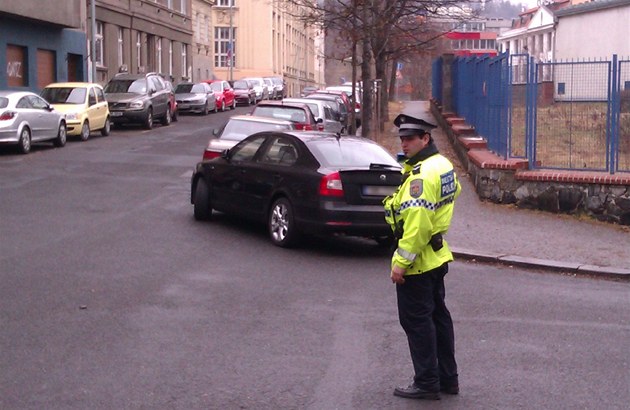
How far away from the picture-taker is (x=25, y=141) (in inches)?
911

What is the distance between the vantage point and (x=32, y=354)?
6.96 metres

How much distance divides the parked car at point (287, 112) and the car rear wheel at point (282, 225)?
8327 mm

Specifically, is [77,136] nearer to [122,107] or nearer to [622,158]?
[122,107]

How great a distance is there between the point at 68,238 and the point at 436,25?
101 feet

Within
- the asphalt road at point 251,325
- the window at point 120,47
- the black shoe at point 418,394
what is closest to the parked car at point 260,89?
the window at point 120,47

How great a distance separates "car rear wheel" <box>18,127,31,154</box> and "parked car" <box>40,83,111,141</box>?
12.8 feet

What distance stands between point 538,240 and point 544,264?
157 centimetres

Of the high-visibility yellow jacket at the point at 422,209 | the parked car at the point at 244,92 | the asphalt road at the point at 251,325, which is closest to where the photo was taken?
the high-visibility yellow jacket at the point at 422,209

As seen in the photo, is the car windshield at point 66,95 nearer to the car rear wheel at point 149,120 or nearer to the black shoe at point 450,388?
the car rear wheel at point 149,120

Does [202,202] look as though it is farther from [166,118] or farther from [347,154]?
[166,118]

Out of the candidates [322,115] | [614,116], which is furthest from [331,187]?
[322,115]

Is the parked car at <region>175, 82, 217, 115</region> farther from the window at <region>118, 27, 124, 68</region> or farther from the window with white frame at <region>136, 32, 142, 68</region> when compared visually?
the window with white frame at <region>136, 32, 142, 68</region>

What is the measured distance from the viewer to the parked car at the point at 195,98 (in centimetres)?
4247

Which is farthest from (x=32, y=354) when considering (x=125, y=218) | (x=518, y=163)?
(x=518, y=163)
